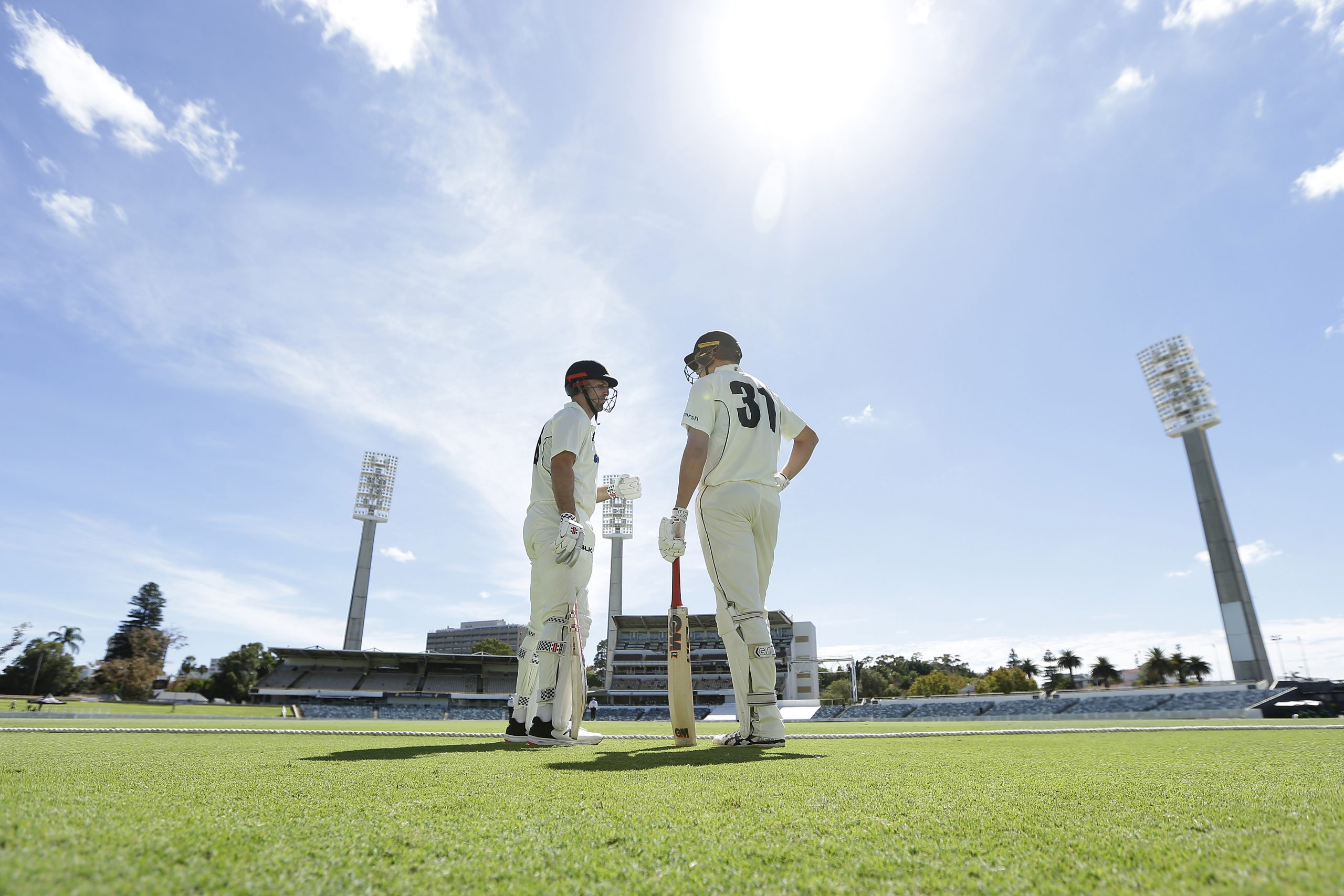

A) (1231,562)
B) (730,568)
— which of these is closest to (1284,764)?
(730,568)

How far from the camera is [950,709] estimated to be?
4406 centimetres

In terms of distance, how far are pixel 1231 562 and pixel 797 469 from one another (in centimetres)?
5245

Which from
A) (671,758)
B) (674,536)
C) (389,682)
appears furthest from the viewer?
(389,682)

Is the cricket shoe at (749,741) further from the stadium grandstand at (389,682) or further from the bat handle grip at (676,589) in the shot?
the stadium grandstand at (389,682)

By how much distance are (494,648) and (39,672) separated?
170 feet

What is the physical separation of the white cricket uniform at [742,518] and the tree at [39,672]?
85.8 metres

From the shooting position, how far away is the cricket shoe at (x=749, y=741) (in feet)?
14.6

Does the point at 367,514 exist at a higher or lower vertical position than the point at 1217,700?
higher

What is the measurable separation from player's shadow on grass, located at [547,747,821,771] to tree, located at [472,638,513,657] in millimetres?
83327

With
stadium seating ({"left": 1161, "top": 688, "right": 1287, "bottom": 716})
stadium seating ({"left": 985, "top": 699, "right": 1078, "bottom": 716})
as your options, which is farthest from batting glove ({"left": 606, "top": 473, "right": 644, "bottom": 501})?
stadium seating ({"left": 985, "top": 699, "right": 1078, "bottom": 716})

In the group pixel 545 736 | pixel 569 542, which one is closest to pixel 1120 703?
pixel 545 736

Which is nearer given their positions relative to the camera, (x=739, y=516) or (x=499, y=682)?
(x=739, y=516)

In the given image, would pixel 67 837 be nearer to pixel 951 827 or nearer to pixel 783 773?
pixel 951 827

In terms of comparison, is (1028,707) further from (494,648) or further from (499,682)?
(494,648)
